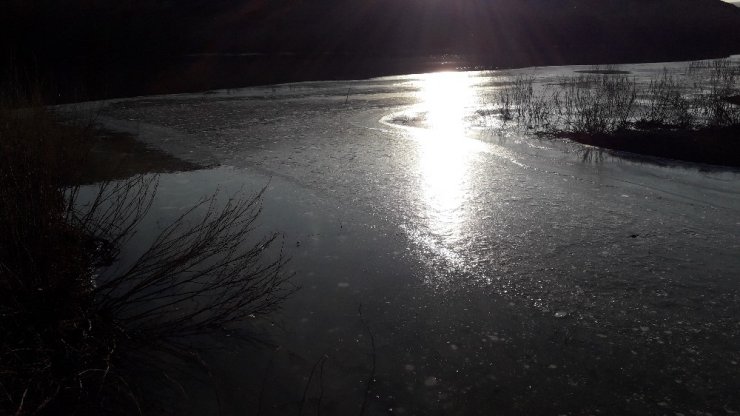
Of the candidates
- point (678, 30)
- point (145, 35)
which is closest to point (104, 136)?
point (145, 35)

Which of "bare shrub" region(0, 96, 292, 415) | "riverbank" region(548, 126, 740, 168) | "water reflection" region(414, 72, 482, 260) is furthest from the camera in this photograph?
"riverbank" region(548, 126, 740, 168)

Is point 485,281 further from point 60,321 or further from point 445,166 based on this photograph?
point 445,166

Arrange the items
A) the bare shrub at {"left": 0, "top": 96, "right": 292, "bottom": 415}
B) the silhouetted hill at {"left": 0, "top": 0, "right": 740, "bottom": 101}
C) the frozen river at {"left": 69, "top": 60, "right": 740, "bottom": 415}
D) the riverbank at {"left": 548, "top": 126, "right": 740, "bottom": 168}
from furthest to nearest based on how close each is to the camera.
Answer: the silhouetted hill at {"left": 0, "top": 0, "right": 740, "bottom": 101}, the riverbank at {"left": 548, "top": 126, "right": 740, "bottom": 168}, the frozen river at {"left": 69, "top": 60, "right": 740, "bottom": 415}, the bare shrub at {"left": 0, "top": 96, "right": 292, "bottom": 415}

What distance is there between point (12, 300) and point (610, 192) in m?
5.51

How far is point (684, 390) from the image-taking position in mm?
2832

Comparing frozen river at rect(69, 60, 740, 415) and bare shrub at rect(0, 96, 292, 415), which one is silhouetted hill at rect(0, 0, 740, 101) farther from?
bare shrub at rect(0, 96, 292, 415)

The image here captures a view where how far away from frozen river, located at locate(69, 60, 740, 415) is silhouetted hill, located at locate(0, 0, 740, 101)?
11.6m

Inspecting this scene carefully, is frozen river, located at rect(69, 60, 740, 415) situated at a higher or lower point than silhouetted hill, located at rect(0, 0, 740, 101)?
lower

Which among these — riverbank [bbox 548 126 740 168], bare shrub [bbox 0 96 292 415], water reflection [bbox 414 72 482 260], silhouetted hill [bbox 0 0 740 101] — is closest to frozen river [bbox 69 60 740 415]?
water reflection [bbox 414 72 482 260]

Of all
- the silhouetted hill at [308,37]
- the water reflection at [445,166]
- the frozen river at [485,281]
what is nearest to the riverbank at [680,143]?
the frozen river at [485,281]

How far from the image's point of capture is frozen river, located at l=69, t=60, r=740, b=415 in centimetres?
286

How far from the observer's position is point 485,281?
13.2 feet

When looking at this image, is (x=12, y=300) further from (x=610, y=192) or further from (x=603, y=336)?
(x=610, y=192)

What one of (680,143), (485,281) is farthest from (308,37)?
(485,281)
